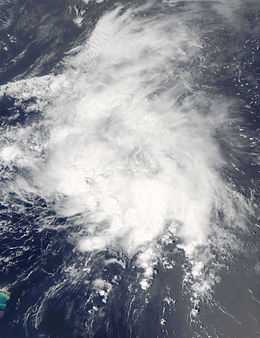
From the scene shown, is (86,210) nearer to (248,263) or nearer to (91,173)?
(91,173)

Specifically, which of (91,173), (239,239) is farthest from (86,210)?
(239,239)

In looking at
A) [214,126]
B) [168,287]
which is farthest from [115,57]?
[168,287]

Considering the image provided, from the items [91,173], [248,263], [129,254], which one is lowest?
[248,263]

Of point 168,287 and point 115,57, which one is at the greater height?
point 115,57

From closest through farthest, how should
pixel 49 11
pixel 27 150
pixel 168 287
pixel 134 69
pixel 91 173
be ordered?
pixel 168 287 < pixel 91 173 < pixel 27 150 < pixel 134 69 < pixel 49 11

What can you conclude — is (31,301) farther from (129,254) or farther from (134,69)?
(134,69)

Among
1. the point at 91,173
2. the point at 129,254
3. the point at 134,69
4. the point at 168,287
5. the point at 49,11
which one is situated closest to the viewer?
the point at 168,287

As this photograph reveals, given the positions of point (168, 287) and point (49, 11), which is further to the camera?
point (49, 11)
